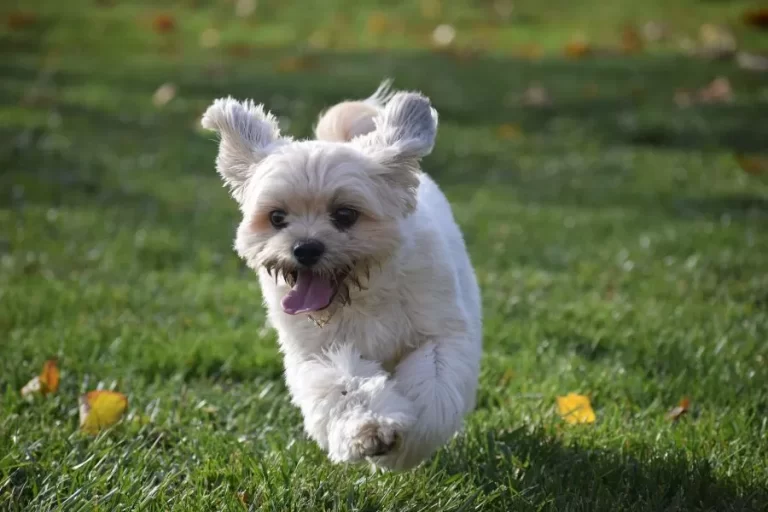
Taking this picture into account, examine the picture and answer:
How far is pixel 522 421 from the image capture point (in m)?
4.24

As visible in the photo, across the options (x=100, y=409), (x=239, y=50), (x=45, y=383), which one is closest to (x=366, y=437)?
(x=100, y=409)

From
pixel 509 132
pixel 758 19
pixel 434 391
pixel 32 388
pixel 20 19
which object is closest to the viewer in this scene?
pixel 434 391

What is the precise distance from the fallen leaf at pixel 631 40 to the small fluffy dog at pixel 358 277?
1096 cm

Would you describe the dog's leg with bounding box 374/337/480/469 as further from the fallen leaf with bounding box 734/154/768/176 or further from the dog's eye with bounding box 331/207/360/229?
the fallen leaf with bounding box 734/154/768/176

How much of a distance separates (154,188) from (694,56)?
8.24m

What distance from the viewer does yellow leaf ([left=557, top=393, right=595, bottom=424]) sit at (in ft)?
14.0

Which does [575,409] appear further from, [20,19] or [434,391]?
[20,19]

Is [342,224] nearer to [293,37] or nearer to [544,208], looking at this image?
[544,208]

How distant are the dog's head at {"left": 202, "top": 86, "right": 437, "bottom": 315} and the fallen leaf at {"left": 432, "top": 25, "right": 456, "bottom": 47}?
1126cm

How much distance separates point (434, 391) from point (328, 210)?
2.54ft

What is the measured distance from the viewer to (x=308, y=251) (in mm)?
3518

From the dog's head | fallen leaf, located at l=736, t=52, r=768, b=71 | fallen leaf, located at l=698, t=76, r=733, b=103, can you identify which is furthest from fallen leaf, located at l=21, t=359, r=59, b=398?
fallen leaf, located at l=736, t=52, r=768, b=71

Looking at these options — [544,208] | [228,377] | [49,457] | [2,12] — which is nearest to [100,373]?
[228,377]

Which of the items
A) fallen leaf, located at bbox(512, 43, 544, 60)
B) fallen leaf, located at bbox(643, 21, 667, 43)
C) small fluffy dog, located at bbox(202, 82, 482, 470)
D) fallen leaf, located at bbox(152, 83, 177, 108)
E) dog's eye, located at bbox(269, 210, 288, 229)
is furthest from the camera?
fallen leaf, located at bbox(643, 21, 667, 43)
